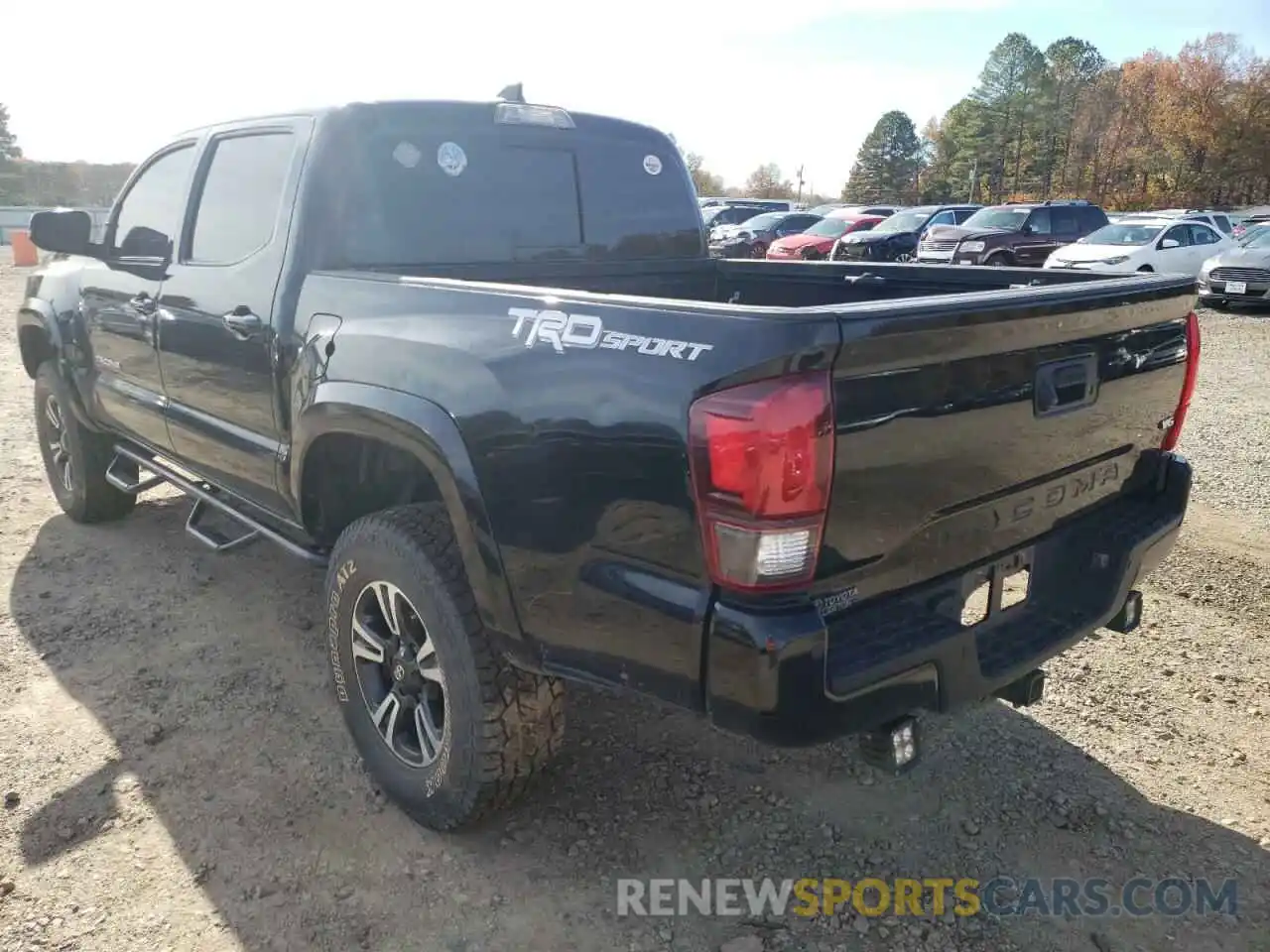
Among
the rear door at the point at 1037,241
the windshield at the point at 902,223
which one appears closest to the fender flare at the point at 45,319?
the rear door at the point at 1037,241

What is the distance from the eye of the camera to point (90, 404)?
15.2ft

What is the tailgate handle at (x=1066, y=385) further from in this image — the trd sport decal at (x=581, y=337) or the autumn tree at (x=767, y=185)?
the autumn tree at (x=767, y=185)

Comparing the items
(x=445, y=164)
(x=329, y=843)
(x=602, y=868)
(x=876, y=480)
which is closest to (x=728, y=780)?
(x=602, y=868)

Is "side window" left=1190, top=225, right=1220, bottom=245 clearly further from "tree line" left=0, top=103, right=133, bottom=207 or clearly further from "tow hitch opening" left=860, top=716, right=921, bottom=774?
"tree line" left=0, top=103, right=133, bottom=207

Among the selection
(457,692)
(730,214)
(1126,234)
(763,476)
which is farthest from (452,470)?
(730,214)

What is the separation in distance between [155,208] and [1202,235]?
62.0 feet

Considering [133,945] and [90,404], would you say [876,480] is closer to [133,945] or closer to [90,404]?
[133,945]

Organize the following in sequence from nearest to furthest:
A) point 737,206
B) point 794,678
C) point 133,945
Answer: point 794,678 → point 133,945 → point 737,206

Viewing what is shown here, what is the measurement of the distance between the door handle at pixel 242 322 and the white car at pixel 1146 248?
1646cm

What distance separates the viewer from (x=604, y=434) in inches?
79.0

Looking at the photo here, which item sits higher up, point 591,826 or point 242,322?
point 242,322

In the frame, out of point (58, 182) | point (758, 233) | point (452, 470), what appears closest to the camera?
point (452, 470)

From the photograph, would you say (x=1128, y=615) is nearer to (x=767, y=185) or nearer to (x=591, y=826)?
(x=591, y=826)

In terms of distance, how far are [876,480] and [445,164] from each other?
80.6 inches
